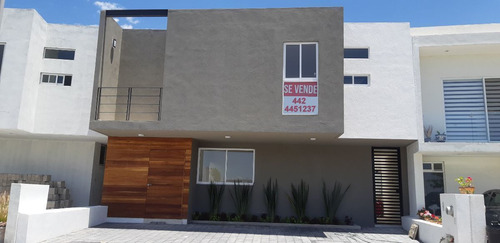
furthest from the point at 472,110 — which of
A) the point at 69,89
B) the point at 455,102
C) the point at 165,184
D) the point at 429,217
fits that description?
the point at 69,89

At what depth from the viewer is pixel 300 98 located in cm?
980

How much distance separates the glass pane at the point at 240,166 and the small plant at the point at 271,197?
0.60 metres

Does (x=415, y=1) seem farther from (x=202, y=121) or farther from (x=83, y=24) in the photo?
(x=83, y=24)

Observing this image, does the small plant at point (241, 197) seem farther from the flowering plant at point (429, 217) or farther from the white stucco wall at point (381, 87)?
the flowering plant at point (429, 217)

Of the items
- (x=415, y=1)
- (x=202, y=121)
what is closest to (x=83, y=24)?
(x=202, y=121)

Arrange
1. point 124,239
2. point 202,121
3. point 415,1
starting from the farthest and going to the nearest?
point 415,1, point 202,121, point 124,239

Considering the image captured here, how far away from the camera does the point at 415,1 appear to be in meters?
10.6

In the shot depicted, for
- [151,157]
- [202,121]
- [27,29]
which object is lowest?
[151,157]

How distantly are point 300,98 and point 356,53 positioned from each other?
2.97 m

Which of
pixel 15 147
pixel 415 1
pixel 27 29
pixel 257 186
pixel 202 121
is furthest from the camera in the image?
pixel 15 147

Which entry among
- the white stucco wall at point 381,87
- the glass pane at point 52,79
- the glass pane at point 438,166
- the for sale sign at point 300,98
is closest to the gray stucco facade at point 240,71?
the for sale sign at point 300,98

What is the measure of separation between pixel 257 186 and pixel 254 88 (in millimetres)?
3724

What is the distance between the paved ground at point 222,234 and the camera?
862 cm

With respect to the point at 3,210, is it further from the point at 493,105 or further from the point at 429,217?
the point at 493,105
